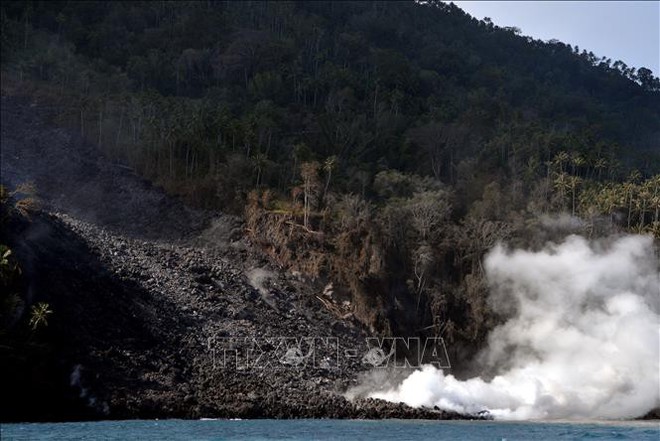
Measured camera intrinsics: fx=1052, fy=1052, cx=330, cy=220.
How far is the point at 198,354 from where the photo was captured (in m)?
96.2

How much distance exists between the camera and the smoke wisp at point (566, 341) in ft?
325

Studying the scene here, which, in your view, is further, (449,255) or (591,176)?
(591,176)

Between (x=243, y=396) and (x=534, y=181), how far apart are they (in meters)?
60.7

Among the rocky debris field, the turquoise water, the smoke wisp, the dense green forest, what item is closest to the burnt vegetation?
the dense green forest

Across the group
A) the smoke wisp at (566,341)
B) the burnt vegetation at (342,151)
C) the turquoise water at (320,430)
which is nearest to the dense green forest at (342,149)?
the burnt vegetation at (342,151)

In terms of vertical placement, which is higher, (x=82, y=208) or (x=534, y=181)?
(x=534, y=181)

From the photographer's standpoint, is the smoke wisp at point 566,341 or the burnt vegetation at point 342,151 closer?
the smoke wisp at point 566,341

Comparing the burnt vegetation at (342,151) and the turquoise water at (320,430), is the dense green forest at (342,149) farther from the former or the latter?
the turquoise water at (320,430)

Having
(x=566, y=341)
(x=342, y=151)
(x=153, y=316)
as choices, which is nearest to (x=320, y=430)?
(x=153, y=316)

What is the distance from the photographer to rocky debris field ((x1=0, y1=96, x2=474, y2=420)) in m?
86.6

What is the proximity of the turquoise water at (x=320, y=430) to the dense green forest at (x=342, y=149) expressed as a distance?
28898 millimetres

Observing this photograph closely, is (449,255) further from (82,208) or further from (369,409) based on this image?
(82,208)

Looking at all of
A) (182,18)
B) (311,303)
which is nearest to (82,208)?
(311,303)

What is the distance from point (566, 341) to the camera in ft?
351
